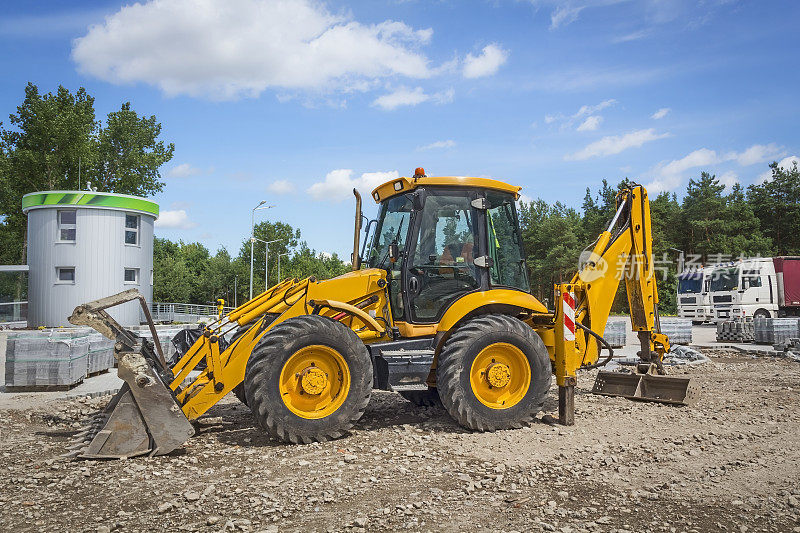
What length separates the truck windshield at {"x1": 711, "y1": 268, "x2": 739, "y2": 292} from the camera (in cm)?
2662

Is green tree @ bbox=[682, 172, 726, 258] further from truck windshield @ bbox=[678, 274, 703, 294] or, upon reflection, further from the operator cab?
the operator cab

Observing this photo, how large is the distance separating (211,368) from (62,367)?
17.3 feet

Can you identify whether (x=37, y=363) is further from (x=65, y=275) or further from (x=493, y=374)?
(x=65, y=275)

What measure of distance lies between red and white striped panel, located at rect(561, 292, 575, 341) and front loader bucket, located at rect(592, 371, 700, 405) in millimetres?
2009

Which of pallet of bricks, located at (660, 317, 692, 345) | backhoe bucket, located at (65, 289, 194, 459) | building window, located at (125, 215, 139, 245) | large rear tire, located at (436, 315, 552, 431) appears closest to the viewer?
backhoe bucket, located at (65, 289, 194, 459)

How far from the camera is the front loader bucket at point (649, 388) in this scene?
8551 mm

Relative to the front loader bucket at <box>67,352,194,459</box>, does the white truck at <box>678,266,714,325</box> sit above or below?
above

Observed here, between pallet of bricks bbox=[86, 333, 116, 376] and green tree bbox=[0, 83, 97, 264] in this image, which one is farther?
green tree bbox=[0, 83, 97, 264]

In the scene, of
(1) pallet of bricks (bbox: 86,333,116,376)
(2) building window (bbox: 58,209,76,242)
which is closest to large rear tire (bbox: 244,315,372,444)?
(1) pallet of bricks (bbox: 86,333,116,376)

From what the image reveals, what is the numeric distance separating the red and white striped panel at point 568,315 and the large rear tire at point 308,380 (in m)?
2.53

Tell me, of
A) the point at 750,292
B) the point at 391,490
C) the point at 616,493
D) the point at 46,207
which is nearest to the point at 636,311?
the point at 616,493

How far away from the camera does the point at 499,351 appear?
7238mm

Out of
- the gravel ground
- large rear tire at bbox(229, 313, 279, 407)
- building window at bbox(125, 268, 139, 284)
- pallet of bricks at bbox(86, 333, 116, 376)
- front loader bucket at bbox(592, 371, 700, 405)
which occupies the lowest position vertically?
the gravel ground

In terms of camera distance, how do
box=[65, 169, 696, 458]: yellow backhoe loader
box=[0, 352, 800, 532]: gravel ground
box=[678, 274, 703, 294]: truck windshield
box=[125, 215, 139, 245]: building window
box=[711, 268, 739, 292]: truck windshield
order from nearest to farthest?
1. box=[0, 352, 800, 532]: gravel ground
2. box=[65, 169, 696, 458]: yellow backhoe loader
3. box=[711, 268, 739, 292]: truck windshield
4. box=[678, 274, 703, 294]: truck windshield
5. box=[125, 215, 139, 245]: building window
